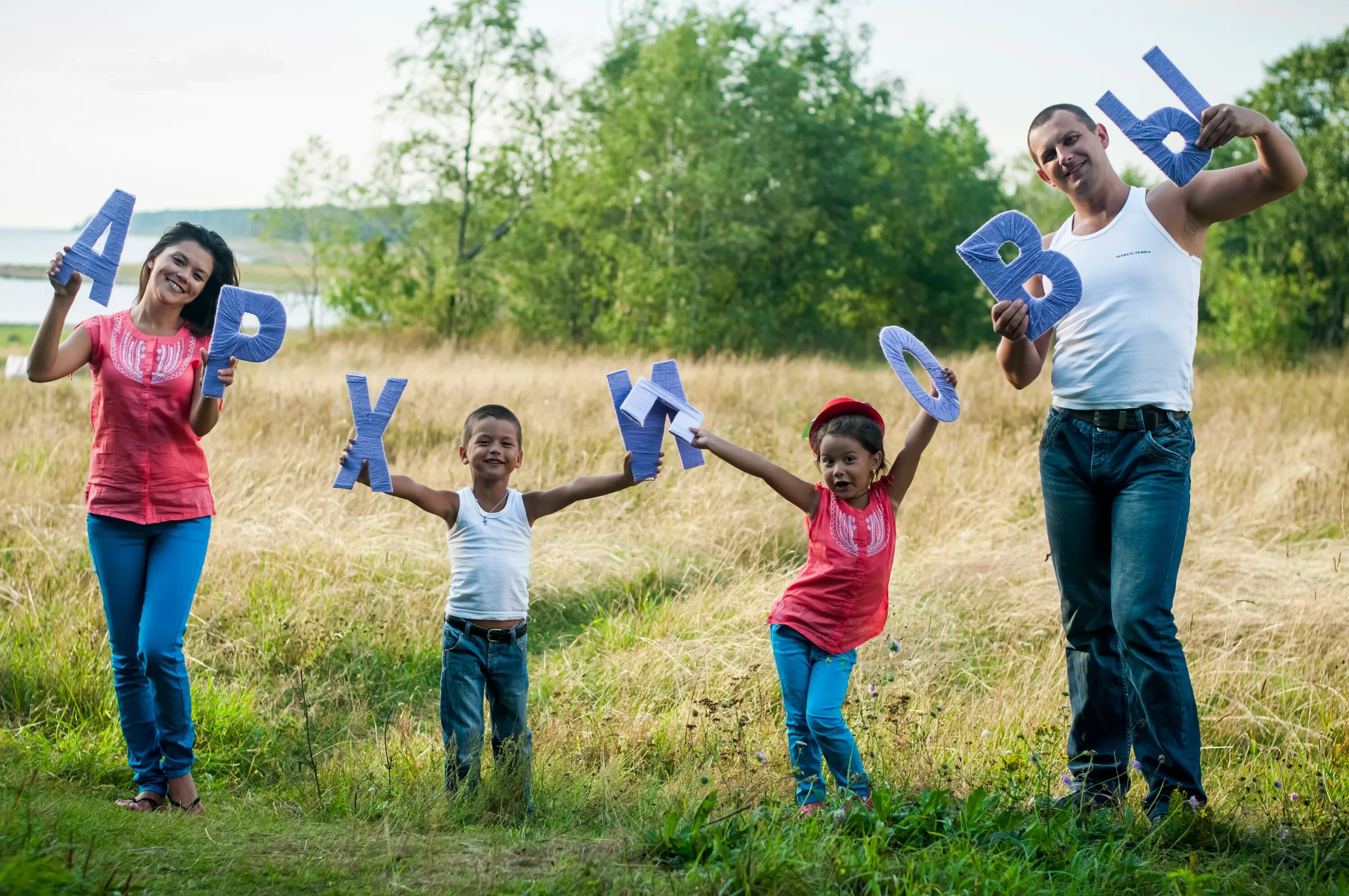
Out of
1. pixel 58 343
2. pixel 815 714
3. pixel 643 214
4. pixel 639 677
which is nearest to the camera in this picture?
pixel 815 714

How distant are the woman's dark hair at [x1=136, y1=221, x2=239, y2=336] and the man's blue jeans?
9.64ft

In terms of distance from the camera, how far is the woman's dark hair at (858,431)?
3.51m

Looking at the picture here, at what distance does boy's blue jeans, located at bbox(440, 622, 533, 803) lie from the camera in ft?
11.6

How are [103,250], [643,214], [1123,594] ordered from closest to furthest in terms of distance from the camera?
[1123,594], [103,250], [643,214]

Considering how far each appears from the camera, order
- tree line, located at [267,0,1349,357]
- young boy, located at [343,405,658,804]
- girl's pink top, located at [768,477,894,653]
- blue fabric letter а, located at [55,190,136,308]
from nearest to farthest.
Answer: girl's pink top, located at [768,477,894,653] → young boy, located at [343,405,658,804] → blue fabric letter а, located at [55,190,136,308] → tree line, located at [267,0,1349,357]

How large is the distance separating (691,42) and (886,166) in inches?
435

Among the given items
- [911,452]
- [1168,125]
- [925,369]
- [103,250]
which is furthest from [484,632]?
[1168,125]

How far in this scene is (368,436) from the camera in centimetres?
354

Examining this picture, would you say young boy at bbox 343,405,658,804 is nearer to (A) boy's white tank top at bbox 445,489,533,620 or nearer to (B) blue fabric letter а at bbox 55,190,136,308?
(A) boy's white tank top at bbox 445,489,533,620

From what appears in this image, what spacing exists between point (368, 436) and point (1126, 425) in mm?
2397

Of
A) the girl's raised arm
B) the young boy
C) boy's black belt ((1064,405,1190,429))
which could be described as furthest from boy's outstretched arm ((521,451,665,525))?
the girl's raised arm

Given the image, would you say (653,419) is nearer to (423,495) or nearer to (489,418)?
(489,418)

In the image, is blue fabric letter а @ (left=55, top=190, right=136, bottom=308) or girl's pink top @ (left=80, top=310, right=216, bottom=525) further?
blue fabric letter а @ (left=55, top=190, right=136, bottom=308)

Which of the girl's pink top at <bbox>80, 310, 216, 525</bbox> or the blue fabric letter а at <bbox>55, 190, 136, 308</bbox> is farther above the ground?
the blue fabric letter а at <bbox>55, 190, 136, 308</bbox>
